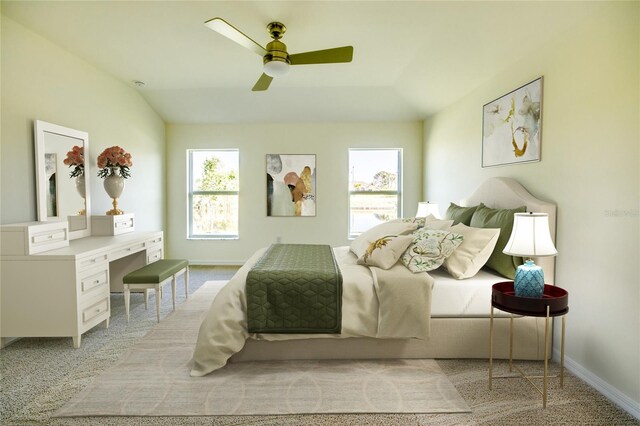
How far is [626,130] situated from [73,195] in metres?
4.34

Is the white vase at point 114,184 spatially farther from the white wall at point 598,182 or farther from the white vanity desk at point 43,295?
the white wall at point 598,182

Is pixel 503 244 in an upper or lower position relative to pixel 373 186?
lower

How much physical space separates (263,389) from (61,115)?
3.10 metres

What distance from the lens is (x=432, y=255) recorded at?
245 cm

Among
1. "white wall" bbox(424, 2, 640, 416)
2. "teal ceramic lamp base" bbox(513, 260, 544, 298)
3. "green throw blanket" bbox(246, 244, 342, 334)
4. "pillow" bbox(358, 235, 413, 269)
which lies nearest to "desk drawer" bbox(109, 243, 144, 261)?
"green throw blanket" bbox(246, 244, 342, 334)

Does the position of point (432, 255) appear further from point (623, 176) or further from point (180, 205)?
point (180, 205)

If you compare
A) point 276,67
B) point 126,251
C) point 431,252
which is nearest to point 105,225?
point 126,251

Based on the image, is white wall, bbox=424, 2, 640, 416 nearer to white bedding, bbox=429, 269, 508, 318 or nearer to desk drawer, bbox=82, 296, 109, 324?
white bedding, bbox=429, 269, 508, 318

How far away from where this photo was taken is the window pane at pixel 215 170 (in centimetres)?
547

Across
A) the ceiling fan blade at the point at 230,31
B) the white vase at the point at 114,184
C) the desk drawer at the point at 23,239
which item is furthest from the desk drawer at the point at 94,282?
the ceiling fan blade at the point at 230,31

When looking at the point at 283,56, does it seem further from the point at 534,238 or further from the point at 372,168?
the point at 372,168

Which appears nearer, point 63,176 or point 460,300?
point 460,300

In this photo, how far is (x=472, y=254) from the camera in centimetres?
243

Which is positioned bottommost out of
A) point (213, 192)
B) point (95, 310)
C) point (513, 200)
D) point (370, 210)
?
point (95, 310)
